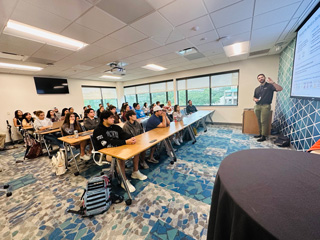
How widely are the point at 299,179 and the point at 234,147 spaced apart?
308cm

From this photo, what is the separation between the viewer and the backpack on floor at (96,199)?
5.44ft

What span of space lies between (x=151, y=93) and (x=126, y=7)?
6.50 m

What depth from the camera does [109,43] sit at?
2986 mm

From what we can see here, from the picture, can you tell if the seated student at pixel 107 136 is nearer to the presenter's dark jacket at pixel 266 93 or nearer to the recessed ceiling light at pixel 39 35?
the recessed ceiling light at pixel 39 35

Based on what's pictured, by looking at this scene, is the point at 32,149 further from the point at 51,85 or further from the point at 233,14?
the point at 233,14

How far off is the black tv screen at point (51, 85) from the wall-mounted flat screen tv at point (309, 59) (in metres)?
8.56

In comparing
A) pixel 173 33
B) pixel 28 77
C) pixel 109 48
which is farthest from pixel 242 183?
pixel 28 77

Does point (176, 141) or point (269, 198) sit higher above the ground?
point (269, 198)

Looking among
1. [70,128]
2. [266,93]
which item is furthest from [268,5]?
[70,128]

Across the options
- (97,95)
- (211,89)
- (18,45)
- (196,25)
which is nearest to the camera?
(196,25)

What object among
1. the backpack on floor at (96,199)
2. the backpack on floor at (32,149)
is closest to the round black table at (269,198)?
the backpack on floor at (96,199)

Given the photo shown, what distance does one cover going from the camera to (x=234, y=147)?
343 centimetres

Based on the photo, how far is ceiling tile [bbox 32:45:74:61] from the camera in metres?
3.05

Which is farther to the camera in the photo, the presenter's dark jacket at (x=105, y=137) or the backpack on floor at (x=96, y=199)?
the presenter's dark jacket at (x=105, y=137)
